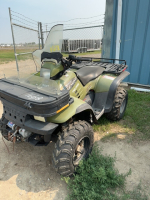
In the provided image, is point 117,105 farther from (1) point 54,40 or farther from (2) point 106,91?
(1) point 54,40

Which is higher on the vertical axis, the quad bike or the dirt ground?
the quad bike

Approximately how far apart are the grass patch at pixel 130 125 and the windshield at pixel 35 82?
1.62 metres

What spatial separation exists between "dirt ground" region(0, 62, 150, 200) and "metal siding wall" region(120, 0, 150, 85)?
10.7 feet

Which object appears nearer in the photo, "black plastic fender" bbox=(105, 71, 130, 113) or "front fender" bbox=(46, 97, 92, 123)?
"front fender" bbox=(46, 97, 92, 123)

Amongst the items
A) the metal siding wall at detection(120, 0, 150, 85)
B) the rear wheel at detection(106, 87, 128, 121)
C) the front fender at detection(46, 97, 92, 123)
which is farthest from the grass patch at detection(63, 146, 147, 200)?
the metal siding wall at detection(120, 0, 150, 85)

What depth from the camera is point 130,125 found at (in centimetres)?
335

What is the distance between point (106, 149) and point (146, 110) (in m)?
1.85

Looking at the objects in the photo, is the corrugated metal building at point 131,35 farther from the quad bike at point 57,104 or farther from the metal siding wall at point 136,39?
the quad bike at point 57,104

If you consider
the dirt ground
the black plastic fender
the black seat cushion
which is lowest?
the dirt ground

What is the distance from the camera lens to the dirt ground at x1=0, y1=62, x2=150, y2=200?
200cm

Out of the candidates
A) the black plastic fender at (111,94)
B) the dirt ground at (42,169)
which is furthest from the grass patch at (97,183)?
the black plastic fender at (111,94)

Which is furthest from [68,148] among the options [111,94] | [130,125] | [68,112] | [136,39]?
[136,39]

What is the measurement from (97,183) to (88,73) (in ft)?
5.74

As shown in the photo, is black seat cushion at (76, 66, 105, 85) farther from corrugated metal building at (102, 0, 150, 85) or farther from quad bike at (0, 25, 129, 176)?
corrugated metal building at (102, 0, 150, 85)
